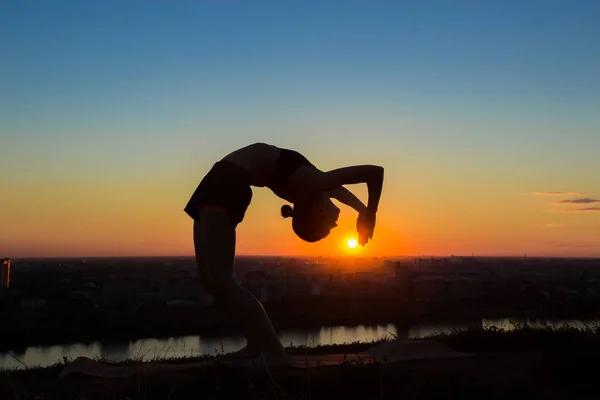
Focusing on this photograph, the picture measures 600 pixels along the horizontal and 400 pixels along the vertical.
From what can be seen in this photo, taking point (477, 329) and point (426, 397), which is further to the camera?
point (477, 329)

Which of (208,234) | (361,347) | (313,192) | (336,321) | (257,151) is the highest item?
(257,151)

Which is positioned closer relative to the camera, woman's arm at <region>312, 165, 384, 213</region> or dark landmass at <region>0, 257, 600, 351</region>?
woman's arm at <region>312, 165, 384, 213</region>

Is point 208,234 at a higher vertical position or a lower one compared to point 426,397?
higher

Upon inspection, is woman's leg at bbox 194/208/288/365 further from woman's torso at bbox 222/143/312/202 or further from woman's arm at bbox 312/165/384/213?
woman's arm at bbox 312/165/384/213

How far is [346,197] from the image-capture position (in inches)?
221

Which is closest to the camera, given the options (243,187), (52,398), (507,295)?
(52,398)

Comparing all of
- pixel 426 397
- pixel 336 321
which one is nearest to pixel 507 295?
pixel 336 321

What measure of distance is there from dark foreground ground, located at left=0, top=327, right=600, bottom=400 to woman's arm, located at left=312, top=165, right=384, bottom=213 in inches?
51.7

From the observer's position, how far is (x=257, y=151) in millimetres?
5367

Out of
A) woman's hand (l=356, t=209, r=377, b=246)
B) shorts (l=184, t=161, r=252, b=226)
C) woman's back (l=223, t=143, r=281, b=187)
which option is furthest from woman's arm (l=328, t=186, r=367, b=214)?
shorts (l=184, t=161, r=252, b=226)

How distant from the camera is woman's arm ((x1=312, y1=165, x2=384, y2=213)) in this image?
16.3ft

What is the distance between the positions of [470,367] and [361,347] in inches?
92.9

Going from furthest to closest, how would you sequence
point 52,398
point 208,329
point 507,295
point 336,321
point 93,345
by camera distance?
point 507,295 < point 336,321 < point 208,329 < point 93,345 < point 52,398

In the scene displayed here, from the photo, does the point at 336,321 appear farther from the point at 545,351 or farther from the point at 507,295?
the point at 545,351
